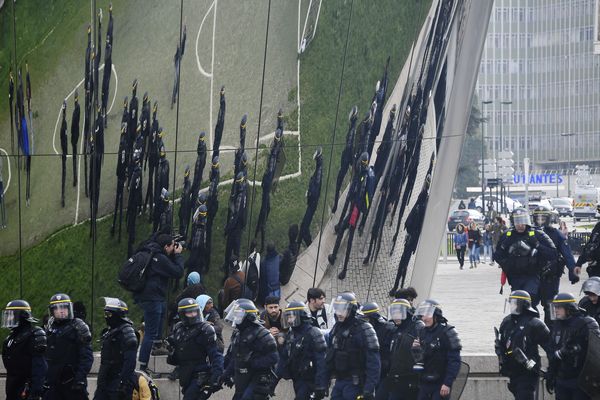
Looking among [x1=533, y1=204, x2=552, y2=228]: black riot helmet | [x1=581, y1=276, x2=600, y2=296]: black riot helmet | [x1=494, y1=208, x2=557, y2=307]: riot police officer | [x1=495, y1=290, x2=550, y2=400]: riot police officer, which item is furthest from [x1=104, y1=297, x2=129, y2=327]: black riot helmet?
[x1=533, y1=204, x2=552, y2=228]: black riot helmet

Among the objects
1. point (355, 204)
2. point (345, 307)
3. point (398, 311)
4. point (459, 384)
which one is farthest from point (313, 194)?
point (459, 384)

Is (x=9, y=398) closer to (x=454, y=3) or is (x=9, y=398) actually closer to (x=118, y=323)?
(x=118, y=323)

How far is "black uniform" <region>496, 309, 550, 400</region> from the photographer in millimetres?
12734

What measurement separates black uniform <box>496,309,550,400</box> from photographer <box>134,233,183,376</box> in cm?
382

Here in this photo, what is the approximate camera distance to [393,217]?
Answer: 59.3ft

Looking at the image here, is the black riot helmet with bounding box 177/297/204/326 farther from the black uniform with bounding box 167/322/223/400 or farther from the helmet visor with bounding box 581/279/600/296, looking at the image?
the helmet visor with bounding box 581/279/600/296

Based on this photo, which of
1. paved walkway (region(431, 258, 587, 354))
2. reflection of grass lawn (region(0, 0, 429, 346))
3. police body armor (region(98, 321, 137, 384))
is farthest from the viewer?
paved walkway (region(431, 258, 587, 354))

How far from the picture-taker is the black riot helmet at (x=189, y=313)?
12914 mm

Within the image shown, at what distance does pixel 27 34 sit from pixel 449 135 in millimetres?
6059

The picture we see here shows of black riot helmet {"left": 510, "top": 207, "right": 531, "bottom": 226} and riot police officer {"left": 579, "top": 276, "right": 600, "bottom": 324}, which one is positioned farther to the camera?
black riot helmet {"left": 510, "top": 207, "right": 531, "bottom": 226}

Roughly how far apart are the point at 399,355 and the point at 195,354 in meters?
2.06

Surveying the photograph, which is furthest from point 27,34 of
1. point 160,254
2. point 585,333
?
point 585,333

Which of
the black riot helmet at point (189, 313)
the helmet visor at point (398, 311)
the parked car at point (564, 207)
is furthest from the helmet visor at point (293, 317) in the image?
the parked car at point (564, 207)

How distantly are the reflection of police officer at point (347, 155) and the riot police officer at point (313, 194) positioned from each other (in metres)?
0.27
